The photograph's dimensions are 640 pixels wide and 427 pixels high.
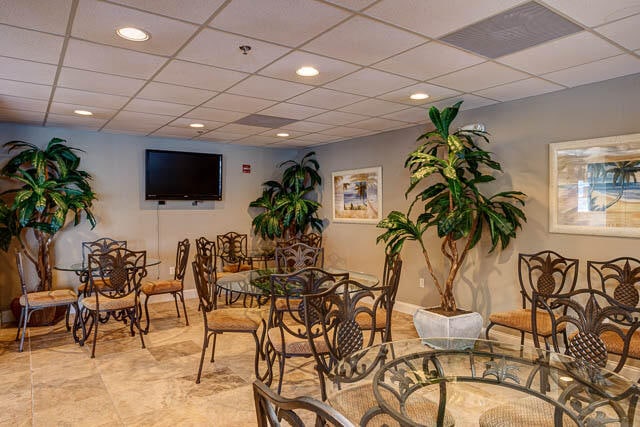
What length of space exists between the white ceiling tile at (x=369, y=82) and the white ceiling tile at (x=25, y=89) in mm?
2443

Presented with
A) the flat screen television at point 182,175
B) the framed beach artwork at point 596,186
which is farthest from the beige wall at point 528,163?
the flat screen television at point 182,175

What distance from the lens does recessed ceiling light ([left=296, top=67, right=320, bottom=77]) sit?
3049 millimetres

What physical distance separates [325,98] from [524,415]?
9.78ft

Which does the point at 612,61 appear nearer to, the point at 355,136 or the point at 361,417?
the point at 361,417

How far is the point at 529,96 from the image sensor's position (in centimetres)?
388

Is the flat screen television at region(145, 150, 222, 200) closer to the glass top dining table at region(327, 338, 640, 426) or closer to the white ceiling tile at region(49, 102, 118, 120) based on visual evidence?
the white ceiling tile at region(49, 102, 118, 120)

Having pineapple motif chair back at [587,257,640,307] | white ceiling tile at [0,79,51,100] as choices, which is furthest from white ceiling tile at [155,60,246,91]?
pineapple motif chair back at [587,257,640,307]

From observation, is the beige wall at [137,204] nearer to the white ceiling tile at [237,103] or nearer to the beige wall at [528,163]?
the white ceiling tile at [237,103]

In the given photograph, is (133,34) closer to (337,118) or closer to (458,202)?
(337,118)

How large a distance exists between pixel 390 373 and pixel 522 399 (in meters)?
0.64

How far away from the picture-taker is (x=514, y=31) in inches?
95.7

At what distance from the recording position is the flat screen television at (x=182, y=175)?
19.6 ft

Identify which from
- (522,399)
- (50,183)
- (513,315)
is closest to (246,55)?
(522,399)

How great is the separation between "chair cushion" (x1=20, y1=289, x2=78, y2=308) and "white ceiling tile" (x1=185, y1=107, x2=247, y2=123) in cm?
233
